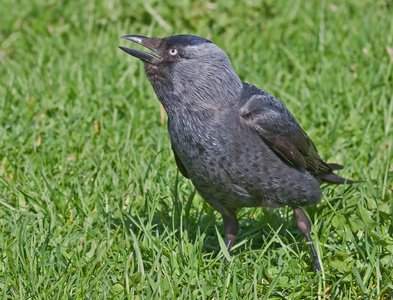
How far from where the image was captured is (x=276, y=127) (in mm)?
3645

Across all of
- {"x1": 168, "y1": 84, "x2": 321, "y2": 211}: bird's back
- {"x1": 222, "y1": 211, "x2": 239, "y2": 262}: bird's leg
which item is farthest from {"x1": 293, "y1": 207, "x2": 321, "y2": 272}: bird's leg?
{"x1": 222, "y1": 211, "x2": 239, "y2": 262}: bird's leg

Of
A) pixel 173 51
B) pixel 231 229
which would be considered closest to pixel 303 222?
pixel 231 229

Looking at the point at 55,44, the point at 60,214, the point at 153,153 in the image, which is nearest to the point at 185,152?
the point at 60,214

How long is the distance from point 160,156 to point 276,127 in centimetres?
141

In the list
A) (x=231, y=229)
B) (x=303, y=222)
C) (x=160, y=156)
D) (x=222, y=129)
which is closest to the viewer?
(x=222, y=129)

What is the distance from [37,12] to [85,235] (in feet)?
12.3

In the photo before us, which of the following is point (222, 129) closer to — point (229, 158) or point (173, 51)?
point (229, 158)

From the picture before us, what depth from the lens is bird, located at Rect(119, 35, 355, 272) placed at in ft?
11.5

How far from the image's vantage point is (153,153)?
4.93m

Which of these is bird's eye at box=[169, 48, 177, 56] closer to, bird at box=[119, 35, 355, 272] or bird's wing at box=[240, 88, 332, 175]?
bird at box=[119, 35, 355, 272]

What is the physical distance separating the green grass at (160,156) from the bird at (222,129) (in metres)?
0.30

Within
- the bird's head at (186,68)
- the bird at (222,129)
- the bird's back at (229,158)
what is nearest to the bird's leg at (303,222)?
the bird at (222,129)

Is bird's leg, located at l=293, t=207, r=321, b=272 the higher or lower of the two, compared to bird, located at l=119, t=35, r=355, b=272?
lower

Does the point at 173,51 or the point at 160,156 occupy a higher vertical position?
the point at 173,51
